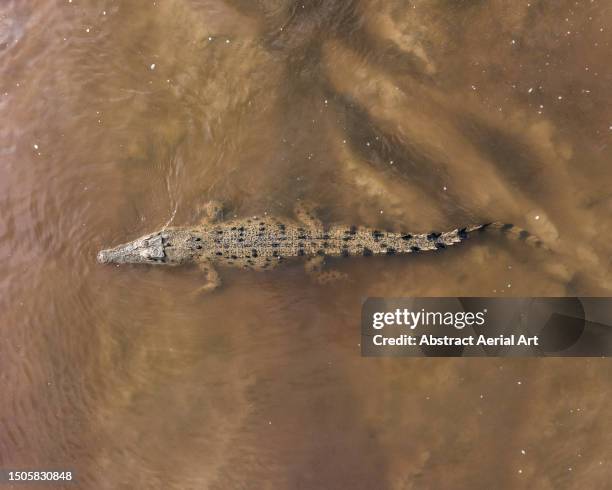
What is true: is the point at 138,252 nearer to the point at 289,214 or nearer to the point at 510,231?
the point at 289,214

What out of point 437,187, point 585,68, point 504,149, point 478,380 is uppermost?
point 585,68

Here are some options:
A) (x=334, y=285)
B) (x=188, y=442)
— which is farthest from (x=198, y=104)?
(x=188, y=442)

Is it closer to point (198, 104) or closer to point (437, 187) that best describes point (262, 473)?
point (437, 187)

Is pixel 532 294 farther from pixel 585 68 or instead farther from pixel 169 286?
pixel 169 286

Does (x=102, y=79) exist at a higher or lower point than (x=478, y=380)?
higher

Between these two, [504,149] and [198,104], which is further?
[198,104]
